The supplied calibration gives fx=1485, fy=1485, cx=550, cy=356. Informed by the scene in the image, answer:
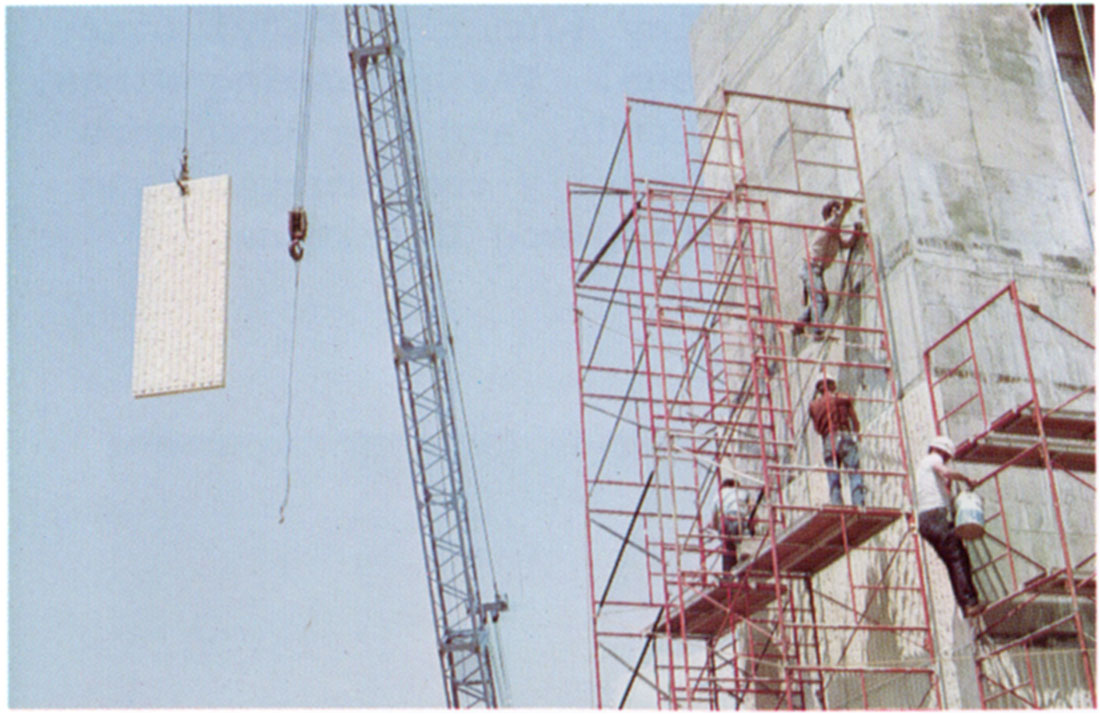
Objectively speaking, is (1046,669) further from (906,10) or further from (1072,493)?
(906,10)

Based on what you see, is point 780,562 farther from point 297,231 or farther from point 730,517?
point 297,231

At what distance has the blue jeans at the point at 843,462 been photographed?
63.5 feet

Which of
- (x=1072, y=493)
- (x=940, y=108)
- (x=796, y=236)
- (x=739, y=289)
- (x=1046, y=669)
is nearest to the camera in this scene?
(x=1046, y=669)

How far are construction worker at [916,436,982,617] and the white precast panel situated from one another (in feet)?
29.8

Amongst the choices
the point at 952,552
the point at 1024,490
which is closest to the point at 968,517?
the point at 952,552

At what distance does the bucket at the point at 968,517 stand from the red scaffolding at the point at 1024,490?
1.75 feet

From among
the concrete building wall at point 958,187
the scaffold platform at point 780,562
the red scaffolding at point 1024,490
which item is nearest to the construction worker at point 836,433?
the scaffold platform at point 780,562

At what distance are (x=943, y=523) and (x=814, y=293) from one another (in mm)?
5282

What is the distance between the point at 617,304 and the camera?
2620cm

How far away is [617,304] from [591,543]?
4.85 metres

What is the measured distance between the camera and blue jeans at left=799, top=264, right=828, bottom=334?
21625 millimetres

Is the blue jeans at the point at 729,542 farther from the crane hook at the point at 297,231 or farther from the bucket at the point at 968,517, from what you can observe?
the crane hook at the point at 297,231

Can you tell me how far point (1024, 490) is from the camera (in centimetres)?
1891

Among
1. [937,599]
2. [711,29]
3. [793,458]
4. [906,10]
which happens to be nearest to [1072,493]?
[937,599]
